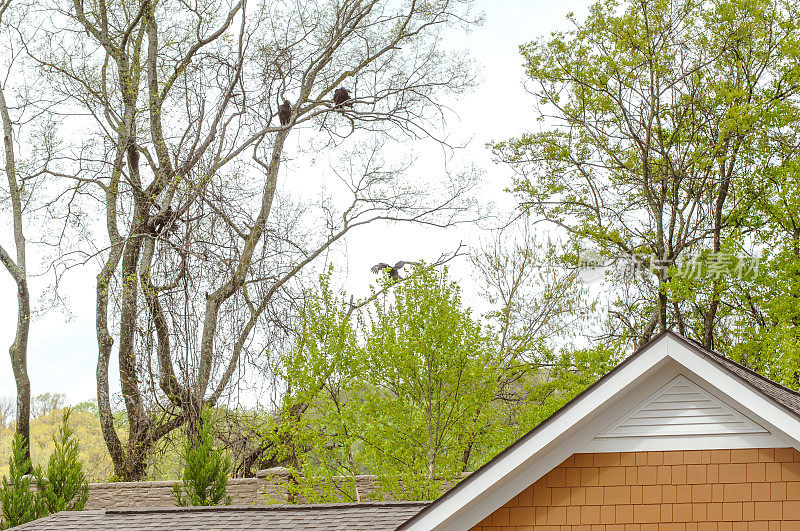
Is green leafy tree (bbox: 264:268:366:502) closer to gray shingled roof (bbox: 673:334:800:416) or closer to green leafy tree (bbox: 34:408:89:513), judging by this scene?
green leafy tree (bbox: 34:408:89:513)

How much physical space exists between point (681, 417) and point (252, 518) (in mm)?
4675

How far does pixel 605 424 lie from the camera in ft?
18.4

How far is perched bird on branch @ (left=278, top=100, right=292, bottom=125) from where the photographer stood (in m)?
22.4

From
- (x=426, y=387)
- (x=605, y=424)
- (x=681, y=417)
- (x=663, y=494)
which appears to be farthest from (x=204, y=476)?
(x=681, y=417)

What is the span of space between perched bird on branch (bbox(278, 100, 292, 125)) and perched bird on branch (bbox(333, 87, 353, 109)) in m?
1.68

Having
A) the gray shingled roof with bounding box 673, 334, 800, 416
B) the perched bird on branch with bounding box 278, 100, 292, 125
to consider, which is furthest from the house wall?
the perched bird on branch with bounding box 278, 100, 292, 125

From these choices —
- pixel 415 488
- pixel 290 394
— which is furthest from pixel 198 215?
pixel 415 488

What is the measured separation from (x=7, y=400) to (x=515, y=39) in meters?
32.8

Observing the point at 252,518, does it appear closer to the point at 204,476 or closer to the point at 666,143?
the point at 204,476

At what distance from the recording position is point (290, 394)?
16516 millimetres

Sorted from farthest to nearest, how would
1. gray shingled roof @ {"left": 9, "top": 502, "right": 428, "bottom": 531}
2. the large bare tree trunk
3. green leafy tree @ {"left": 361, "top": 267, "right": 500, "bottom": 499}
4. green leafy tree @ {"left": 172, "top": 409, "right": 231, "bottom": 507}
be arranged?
1. the large bare tree trunk
2. green leafy tree @ {"left": 361, "top": 267, "right": 500, "bottom": 499}
3. green leafy tree @ {"left": 172, "top": 409, "right": 231, "bottom": 507}
4. gray shingled roof @ {"left": 9, "top": 502, "right": 428, "bottom": 531}

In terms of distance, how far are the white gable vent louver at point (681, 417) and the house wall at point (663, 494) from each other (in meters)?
0.15

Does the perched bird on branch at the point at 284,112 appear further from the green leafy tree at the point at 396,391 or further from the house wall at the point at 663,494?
the house wall at the point at 663,494

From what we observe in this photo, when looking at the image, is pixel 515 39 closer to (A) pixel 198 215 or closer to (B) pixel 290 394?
(A) pixel 198 215
